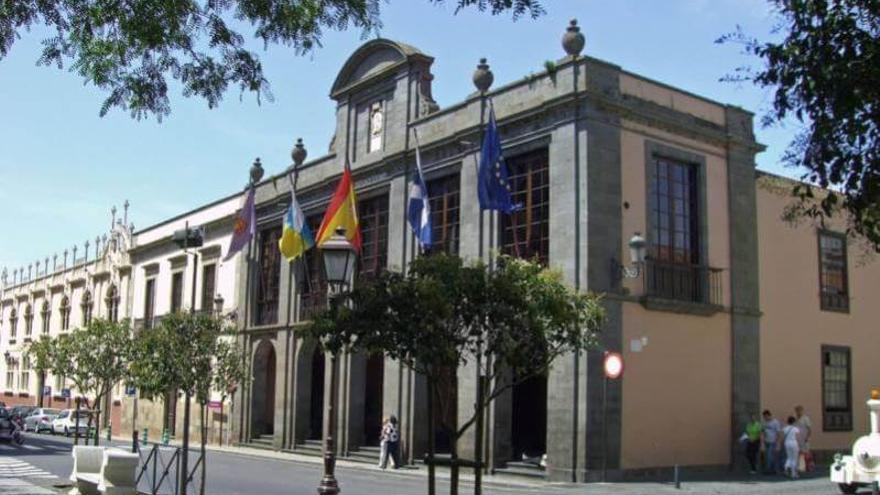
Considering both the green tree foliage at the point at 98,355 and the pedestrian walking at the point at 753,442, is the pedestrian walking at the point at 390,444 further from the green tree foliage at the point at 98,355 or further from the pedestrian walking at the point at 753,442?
the pedestrian walking at the point at 753,442

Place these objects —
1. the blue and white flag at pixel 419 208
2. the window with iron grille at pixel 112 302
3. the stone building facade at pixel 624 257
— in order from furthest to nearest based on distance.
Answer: the window with iron grille at pixel 112 302, the blue and white flag at pixel 419 208, the stone building facade at pixel 624 257

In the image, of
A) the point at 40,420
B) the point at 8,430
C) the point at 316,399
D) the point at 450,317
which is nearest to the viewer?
the point at 450,317

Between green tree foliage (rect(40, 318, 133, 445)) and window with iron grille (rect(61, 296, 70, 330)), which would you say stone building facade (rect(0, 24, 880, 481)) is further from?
window with iron grille (rect(61, 296, 70, 330))

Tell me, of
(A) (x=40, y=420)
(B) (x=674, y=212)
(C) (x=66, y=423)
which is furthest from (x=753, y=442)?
(A) (x=40, y=420)

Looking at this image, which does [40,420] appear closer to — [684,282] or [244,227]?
[244,227]

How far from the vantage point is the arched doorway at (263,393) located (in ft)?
121

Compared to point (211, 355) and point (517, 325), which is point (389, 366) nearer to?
point (211, 355)

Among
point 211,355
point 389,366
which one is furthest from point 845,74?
point 389,366

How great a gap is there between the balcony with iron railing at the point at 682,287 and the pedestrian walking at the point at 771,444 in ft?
10.0

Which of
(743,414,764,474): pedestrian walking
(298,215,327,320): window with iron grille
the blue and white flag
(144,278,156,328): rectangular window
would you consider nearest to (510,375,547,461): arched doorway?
the blue and white flag

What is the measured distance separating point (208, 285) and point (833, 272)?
81.5 ft

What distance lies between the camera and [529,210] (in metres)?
24.5

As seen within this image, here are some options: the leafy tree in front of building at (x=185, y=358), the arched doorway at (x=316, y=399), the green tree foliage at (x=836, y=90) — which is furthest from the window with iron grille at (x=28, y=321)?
the green tree foliage at (x=836, y=90)

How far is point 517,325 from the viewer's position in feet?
35.2
